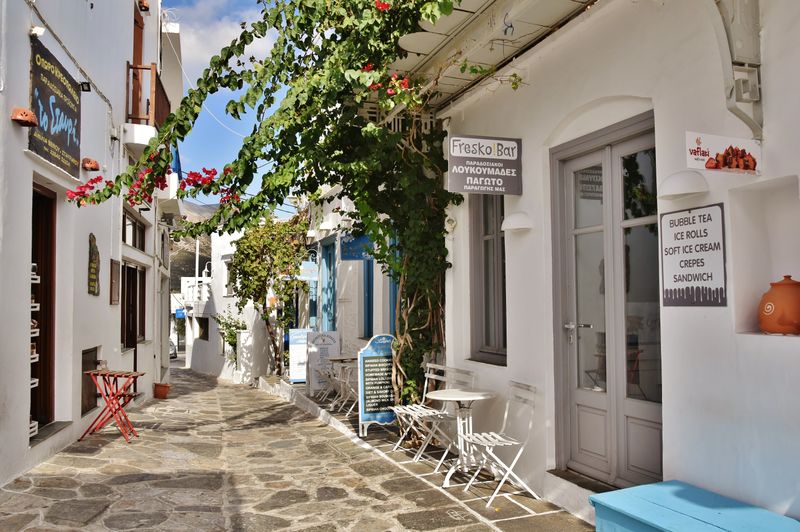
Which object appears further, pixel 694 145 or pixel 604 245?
pixel 604 245

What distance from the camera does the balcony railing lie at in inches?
405

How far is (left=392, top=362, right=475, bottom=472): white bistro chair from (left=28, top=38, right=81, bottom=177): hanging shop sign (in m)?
4.27

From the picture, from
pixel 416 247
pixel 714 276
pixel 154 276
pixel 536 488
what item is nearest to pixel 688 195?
pixel 714 276

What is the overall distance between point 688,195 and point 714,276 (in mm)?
505

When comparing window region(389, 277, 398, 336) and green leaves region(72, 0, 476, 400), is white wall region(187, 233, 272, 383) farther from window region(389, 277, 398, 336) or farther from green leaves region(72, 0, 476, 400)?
green leaves region(72, 0, 476, 400)

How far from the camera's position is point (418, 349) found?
7.25 metres

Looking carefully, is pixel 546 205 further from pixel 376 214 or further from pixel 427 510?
pixel 427 510

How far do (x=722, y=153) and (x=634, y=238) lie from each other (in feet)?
4.07

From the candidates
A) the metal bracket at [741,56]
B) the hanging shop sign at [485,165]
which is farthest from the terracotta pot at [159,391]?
the metal bracket at [741,56]

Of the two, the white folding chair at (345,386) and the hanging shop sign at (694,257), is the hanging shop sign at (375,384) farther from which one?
the hanging shop sign at (694,257)

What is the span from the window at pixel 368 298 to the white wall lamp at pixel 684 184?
7.49 metres

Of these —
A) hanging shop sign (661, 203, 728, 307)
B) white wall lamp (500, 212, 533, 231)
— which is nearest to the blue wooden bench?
hanging shop sign (661, 203, 728, 307)

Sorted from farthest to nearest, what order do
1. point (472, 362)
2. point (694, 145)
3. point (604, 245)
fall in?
point (472, 362) → point (604, 245) → point (694, 145)

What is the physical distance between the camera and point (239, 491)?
565 cm
